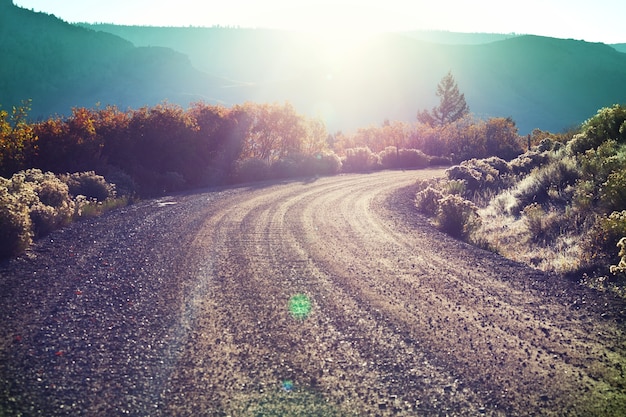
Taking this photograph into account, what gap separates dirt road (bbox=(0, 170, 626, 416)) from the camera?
4066mm

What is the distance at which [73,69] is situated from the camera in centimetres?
14962

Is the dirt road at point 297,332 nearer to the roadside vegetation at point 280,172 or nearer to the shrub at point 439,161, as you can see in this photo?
the roadside vegetation at point 280,172

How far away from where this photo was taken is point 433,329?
564 cm

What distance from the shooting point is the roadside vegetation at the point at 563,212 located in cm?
827

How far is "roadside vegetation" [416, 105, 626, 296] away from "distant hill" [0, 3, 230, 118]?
461ft

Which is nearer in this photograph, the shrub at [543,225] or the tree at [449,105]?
the shrub at [543,225]

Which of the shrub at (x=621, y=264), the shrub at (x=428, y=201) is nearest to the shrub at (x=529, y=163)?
the shrub at (x=428, y=201)

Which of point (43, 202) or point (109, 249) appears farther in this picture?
point (43, 202)

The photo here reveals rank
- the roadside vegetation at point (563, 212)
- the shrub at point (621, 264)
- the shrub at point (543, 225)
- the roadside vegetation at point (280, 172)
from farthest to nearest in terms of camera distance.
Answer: the shrub at point (543, 225)
the roadside vegetation at point (280, 172)
the roadside vegetation at point (563, 212)
the shrub at point (621, 264)

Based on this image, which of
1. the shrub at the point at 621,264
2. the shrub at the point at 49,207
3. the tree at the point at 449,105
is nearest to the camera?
the shrub at the point at 621,264

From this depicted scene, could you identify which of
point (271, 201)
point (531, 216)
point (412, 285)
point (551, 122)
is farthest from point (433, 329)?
point (551, 122)

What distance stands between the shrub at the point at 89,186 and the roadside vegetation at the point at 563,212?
12.1 m

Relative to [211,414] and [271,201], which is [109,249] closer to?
[211,414]

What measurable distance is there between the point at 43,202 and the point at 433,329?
11831mm
